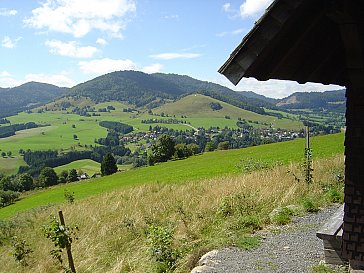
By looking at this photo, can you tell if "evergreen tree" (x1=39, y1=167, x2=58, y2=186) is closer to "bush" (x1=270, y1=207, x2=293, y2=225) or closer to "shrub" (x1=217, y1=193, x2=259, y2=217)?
"shrub" (x1=217, y1=193, x2=259, y2=217)

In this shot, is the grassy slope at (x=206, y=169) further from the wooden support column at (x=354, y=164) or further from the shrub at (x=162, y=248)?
the wooden support column at (x=354, y=164)

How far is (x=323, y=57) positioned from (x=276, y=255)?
460 cm

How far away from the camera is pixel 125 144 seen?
514 ft

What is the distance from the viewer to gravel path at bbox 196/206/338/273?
263 inches

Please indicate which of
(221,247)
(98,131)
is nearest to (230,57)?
(221,247)

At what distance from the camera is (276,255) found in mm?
7250

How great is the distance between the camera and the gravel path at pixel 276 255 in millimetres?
6684

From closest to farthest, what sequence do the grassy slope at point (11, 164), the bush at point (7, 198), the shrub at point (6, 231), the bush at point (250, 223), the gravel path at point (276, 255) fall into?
the gravel path at point (276, 255) → the bush at point (250, 223) → the shrub at point (6, 231) → the bush at point (7, 198) → the grassy slope at point (11, 164)

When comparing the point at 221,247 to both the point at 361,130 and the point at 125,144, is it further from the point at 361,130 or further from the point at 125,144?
the point at 125,144

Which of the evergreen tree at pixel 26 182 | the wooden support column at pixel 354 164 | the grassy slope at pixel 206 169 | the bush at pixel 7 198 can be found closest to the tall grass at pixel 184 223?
the wooden support column at pixel 354 164

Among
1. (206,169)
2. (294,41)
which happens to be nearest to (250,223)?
(294,41)

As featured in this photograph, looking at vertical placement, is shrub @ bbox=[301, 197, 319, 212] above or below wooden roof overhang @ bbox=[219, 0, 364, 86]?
below

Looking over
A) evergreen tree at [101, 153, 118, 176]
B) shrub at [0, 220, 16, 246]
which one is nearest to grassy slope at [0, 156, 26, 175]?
evergreen tree at [101, 153, 118, 176]

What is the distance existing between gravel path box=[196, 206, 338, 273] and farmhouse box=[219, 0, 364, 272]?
2.82 metres
